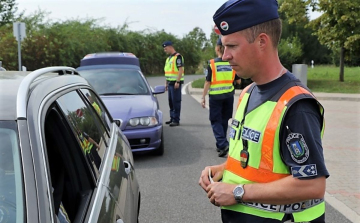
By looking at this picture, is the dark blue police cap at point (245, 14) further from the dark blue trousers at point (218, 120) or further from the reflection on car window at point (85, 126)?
the dark blue trousers at point (218, 120)

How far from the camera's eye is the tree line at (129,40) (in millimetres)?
23470

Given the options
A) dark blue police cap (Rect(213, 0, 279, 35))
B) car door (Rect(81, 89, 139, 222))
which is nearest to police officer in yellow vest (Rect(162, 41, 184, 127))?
car door (Rect(81, 89, 139, 222))

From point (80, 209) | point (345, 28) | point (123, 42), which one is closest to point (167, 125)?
point (80, 209)

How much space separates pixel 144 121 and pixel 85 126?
4233 mm

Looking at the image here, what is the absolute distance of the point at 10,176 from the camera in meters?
1.73

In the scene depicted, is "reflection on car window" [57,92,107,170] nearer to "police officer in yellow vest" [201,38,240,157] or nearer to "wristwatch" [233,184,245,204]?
"wristwatch" [233,184,245,204]

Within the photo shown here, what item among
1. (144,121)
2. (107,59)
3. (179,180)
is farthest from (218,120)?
(107,59)

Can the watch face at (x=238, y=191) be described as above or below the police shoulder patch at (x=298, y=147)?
below

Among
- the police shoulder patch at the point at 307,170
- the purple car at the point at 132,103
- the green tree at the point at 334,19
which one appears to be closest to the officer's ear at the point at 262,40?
Answer: the police shoulder patch at the point at 307,170

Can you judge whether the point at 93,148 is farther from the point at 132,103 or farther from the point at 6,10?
the point at 6,10

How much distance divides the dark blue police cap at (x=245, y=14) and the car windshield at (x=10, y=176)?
985 millimetres

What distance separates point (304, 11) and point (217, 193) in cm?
2491

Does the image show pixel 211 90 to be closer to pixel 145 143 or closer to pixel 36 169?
pixel 145 143

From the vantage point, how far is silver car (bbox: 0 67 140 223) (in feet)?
5.39
